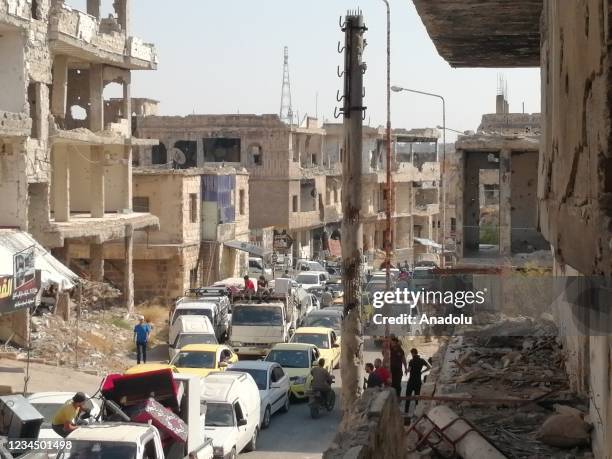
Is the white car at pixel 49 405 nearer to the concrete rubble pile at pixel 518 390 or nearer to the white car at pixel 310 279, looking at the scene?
the concrete rubble pile at pixel 518 390

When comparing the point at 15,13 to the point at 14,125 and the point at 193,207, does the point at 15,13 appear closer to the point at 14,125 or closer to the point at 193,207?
the point at 14,125

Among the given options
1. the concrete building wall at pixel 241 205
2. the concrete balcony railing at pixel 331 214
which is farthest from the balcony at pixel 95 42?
the concrete balcony railing at pixel 331 214

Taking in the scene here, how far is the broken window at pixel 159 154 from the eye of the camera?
183 feet

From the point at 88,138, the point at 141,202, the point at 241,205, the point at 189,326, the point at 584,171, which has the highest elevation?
the point at 88,138

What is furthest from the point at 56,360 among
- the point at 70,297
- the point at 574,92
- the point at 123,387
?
the point at 574,92

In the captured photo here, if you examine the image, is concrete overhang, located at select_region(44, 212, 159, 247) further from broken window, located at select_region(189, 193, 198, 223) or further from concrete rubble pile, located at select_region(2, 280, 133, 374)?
broken window, located at select_region(189, 193, 198, 223)

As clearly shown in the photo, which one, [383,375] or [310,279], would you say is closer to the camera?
[383,375]

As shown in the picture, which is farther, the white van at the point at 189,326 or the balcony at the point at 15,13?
the white van at the point at 189,326

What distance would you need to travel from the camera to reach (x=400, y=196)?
6556 cm

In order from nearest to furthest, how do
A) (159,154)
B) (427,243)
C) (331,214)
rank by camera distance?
1. (159,154)
2. (331,214)
3. (427,243)

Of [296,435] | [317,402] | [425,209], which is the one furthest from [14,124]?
[425,209]

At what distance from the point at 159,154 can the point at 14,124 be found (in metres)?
31.6

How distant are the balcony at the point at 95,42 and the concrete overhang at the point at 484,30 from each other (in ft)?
62.6

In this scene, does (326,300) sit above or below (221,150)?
below
